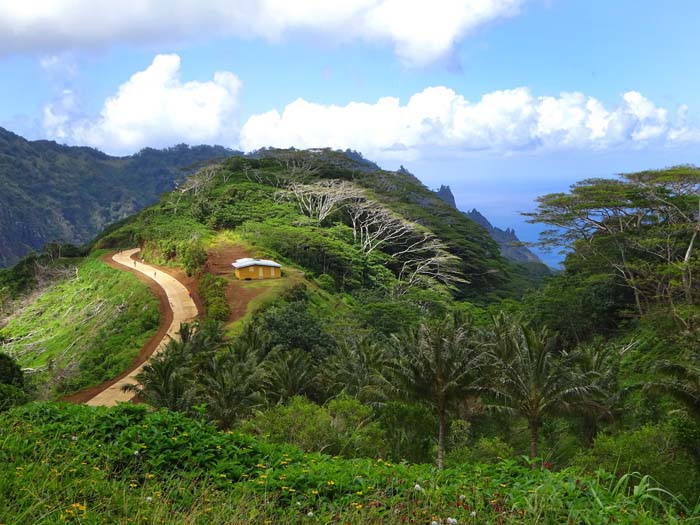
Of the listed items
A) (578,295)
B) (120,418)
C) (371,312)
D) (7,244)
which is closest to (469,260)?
(578,295)

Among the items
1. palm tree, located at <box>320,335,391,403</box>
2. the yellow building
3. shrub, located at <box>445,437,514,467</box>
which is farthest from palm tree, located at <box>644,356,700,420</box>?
the yellow building

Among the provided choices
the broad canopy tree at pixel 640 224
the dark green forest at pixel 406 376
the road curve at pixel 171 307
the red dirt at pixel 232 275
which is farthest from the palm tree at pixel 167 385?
the broad canopy tree at pixel 640 224

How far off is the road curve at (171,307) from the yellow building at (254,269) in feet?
12.7

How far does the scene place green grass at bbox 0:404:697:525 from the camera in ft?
15.1

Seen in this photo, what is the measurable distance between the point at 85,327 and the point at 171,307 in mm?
7896

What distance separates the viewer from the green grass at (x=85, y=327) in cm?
2912

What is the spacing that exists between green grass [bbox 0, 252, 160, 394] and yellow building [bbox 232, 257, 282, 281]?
605cm

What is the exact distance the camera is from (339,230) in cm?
5597

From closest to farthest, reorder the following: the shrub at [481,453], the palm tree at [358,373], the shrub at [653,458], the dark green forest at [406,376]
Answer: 1. the dark green forest at [406,376]
2. the shrub at [653,458]
3. the shrub at [481,453]
4. the palm tree at [358,373]

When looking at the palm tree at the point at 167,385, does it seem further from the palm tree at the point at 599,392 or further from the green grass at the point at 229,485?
the palm tree at the point at 599,392

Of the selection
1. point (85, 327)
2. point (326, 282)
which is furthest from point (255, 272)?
point (85, 327)

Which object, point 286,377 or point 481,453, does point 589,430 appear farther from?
point 286,377

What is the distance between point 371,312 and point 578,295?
14.8 metres

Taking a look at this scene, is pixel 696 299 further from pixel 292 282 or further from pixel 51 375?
pixel 51 375
